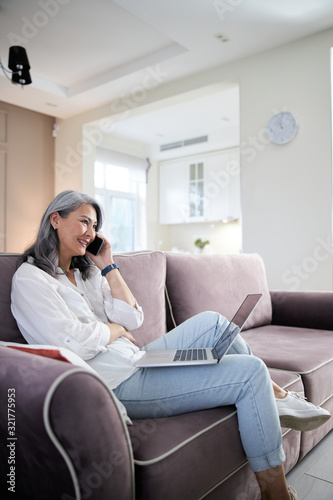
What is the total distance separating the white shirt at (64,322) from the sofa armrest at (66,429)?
25 cm

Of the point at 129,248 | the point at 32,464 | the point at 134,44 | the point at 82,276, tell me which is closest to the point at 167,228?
the point at 129,248

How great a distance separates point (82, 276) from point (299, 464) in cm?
112

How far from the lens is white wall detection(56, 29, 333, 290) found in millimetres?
3514

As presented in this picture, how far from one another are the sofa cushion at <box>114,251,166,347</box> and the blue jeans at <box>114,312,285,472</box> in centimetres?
54

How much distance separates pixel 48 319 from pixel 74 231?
0.39 meters

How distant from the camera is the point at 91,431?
0.78 meters

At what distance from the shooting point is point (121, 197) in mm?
6793

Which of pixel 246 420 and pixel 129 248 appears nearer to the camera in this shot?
pixel 246 420

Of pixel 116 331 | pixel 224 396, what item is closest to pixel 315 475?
pixel 224 396

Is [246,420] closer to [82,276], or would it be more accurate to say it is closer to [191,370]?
[191,370]

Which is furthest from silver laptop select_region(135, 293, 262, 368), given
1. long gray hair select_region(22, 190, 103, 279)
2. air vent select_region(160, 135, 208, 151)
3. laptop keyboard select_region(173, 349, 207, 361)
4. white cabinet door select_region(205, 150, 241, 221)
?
air vent select_region(160, 135, 208, 151)

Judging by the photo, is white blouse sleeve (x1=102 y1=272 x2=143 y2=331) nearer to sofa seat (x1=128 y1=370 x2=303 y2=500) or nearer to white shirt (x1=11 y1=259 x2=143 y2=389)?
white shirt (x1=11 y1=259 x2=143 y2=389)

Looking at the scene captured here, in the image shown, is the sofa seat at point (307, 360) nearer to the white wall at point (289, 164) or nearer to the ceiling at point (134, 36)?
the white wall at point (289, 164)

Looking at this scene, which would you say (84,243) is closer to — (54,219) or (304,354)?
(54,219)
